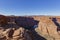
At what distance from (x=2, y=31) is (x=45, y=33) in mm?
18812

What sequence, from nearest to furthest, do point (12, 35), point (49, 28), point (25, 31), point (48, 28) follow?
point (12, 35) → point (25, 31) → point (49, 28) → point (48, 28)

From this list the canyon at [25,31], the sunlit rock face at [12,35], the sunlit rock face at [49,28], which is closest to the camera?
→ the sunlit rock face at [12,35]

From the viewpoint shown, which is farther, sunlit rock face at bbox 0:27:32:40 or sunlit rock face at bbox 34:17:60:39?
sunlit rock face at bbox 34:17:60:39

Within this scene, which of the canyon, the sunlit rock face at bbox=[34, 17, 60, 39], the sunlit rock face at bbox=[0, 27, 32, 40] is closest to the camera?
the sunlit rock face at bbox=[0, 27, 32, 40]

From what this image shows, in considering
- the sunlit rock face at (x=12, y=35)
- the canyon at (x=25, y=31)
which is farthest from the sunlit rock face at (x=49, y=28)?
the sunlit rock face at (x=12, y=35)

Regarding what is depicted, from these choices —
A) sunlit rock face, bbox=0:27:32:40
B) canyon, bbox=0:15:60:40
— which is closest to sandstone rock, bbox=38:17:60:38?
canyon, bbox=0:15:60:40

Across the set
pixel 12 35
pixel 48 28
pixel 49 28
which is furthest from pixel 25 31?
pixel 48 28

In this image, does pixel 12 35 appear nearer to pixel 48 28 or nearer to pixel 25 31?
pixel 25 31

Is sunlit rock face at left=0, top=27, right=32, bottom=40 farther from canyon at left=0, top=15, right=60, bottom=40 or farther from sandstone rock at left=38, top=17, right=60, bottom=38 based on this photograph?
sandstone rock at left=38, top=17, right=60, bottom=38

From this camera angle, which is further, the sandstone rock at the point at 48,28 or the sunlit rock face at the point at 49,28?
the sandstone rock at the point at 48,28

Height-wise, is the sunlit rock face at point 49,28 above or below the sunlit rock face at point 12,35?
below

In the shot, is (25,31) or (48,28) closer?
(25,31)

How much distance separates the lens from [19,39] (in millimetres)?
13438

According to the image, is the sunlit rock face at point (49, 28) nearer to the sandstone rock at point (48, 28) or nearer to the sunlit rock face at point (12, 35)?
the sandstone rock at point (48, 28)
